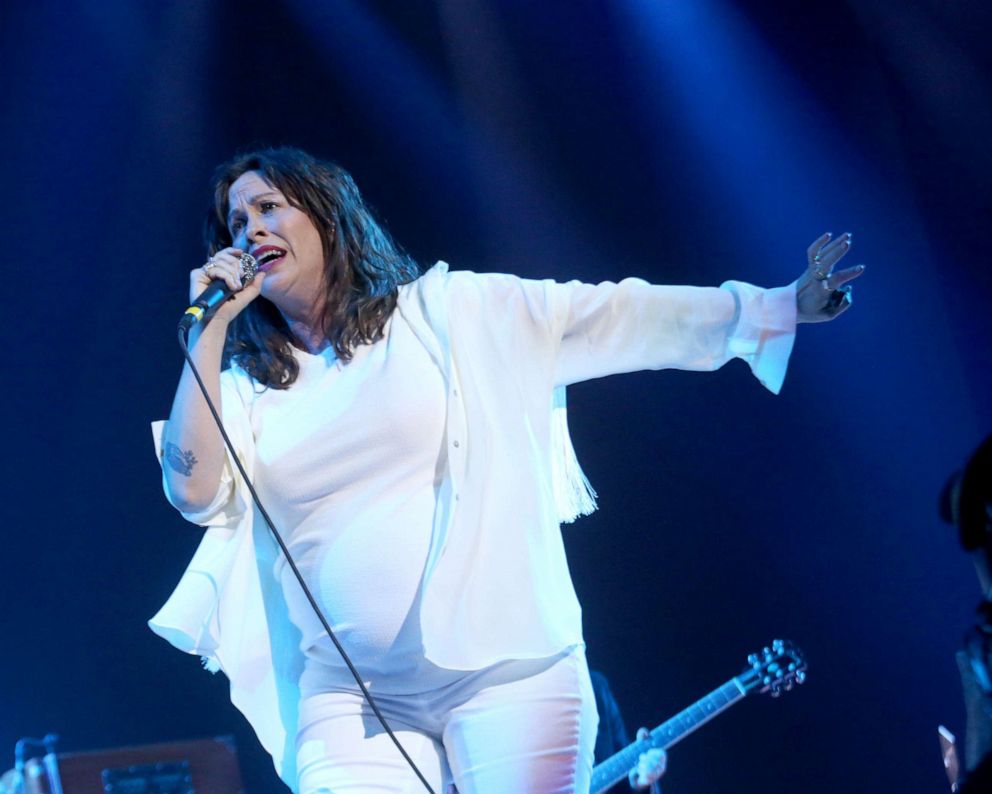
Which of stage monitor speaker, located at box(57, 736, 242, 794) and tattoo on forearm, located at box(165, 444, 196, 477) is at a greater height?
tattoo on forearm, located at box(165, 444, 196, 477)

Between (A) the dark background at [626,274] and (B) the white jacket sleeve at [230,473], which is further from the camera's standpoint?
(A) the dark background at [626,274]

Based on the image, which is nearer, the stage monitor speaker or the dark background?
the stage monitor speaker

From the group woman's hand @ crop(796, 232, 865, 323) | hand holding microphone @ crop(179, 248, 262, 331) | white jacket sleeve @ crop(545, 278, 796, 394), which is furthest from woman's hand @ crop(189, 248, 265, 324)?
woman's hand @ crop(796, 232, 865, 323)

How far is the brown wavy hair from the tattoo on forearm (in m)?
0.21

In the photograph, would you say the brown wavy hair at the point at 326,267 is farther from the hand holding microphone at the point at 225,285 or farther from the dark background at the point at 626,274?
the dark background at the point at 626,274

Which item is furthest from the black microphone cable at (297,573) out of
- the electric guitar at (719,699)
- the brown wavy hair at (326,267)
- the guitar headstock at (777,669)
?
the guitar headstock at (777,669)

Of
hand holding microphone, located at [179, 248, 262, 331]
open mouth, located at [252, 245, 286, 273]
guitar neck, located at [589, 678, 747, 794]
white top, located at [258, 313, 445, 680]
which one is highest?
open mouth, located at [252, 245, 286, 273]

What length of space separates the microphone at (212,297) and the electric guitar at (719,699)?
2100 millimetres

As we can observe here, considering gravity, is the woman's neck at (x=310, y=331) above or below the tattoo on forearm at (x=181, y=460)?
above

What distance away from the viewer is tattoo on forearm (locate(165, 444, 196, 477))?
6.01 feet

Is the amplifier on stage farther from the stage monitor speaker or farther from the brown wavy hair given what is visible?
the brown wavy hair

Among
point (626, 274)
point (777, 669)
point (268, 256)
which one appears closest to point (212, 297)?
point (268, 256)

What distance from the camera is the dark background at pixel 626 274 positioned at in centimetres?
351

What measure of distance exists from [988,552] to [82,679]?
3258mm
